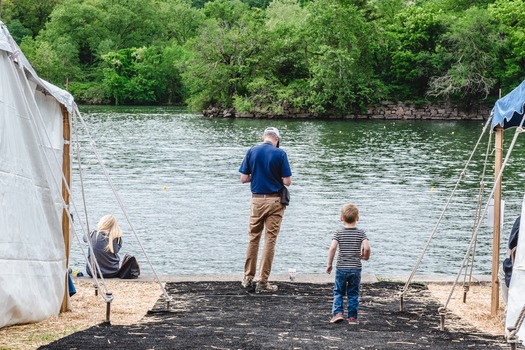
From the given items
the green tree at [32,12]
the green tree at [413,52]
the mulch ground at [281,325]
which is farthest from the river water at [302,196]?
the green tree at [32,12]

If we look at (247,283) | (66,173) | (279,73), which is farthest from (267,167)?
(279,73)

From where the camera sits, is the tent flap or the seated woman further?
the seated woman

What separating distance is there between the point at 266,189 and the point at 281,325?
2.61 metres

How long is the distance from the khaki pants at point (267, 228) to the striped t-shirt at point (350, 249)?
6.31ft

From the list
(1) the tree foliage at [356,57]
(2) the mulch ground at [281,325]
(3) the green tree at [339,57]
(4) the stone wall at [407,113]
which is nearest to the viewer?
(2) the mulch ground at [281,325]

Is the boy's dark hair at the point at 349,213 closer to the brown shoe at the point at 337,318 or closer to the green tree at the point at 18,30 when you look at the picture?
the brown shoe at the point at 337,318

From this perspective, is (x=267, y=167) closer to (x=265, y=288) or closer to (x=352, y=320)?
(x=265, y=288)

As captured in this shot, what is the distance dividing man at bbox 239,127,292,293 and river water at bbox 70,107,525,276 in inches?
85.2

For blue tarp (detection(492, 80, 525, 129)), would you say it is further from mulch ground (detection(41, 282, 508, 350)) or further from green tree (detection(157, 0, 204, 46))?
green tree (detection(157, 0, 204, 46))

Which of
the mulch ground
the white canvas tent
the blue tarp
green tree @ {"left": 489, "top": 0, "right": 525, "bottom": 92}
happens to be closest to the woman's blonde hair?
the mulch ground

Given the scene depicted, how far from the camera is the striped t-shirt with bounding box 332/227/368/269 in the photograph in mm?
8695

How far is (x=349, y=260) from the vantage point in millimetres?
8703

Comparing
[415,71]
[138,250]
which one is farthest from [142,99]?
[138,250]

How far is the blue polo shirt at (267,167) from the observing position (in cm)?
1044
